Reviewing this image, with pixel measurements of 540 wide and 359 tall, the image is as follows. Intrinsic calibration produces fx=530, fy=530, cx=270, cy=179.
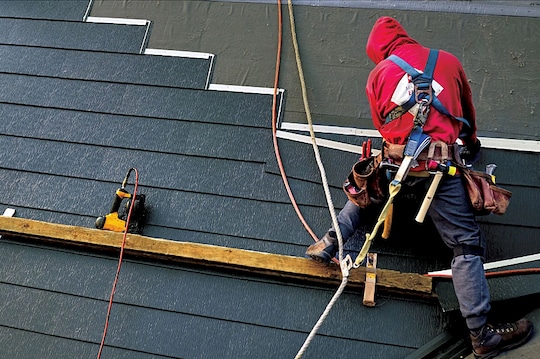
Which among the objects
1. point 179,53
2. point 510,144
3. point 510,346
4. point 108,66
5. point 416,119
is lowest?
point 510,346

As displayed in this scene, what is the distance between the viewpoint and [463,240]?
2.21 meters

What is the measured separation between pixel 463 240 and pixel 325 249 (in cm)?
59

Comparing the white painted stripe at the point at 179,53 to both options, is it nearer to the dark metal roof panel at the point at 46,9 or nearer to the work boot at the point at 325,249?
the dark metal roof panel at the point at 46,9

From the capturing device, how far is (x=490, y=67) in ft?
9.59

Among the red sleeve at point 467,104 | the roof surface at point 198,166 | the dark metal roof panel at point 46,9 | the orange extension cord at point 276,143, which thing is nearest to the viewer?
the red sleeve at point 467,104

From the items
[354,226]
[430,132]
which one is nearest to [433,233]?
[354,226]

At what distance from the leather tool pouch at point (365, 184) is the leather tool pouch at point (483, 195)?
364 mm

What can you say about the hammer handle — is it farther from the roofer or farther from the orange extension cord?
the orange extension cord

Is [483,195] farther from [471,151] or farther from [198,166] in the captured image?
[198,166]

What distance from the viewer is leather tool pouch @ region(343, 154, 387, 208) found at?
2.37 meters

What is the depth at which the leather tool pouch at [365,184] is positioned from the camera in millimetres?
2367

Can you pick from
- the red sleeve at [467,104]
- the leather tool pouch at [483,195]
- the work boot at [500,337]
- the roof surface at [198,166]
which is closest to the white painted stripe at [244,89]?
the roof surface at [198,166]

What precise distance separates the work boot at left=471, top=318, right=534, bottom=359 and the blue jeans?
42mm

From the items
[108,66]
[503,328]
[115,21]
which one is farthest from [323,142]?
[115,21]
